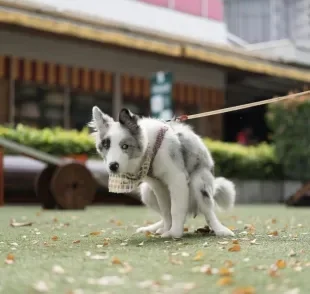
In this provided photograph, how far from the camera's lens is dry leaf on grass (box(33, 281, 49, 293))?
2.17m

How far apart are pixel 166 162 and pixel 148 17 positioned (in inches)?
444

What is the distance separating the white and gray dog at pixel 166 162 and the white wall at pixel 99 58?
7839 millimetres

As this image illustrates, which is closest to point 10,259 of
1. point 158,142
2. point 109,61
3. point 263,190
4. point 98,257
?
point 98,257

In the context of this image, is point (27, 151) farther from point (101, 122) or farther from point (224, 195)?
point (101, 122)

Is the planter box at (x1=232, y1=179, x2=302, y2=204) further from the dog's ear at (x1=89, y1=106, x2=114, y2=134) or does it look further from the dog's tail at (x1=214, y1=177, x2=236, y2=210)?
the dog's ear at (x1=89, y1=106, x2=114, y2=134)

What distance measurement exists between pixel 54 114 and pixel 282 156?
15.7ft

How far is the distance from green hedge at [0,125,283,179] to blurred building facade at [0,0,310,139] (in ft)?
4.98

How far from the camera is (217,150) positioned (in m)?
12.2

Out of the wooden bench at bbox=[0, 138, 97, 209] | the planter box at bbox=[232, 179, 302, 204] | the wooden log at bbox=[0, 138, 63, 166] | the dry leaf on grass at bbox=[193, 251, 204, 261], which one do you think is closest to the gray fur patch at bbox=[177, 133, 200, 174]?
the dry leaf on grass at bbox=[193, 251, 204, 261]

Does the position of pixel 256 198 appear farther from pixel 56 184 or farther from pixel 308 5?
pixel 308 5

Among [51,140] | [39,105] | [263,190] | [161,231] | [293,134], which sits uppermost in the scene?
[39,105]

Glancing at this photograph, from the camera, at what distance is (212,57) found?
13.2m

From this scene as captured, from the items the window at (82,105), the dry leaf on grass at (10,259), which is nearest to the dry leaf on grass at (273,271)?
the dry leaf on grass at (10,259)

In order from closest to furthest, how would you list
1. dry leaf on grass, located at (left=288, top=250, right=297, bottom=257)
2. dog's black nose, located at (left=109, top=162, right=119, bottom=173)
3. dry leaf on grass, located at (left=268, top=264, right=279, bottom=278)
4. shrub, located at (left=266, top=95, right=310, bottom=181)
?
dry leaf on grass, located at (left=268, top=264, right=279, bottom=278) < dry leaf on grass, located at (left=288, top=250, right=297, bottom=257) < dog's black nose, located at (left=109, top=162, right=119, bottom=173) < shrub, located at (left=266, top=95, right=310, bottom=181)
